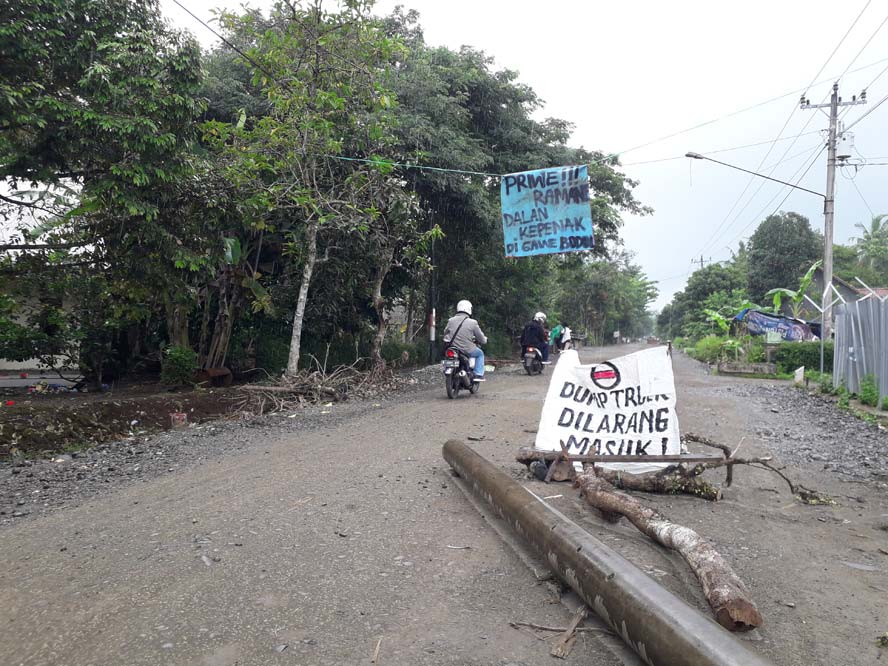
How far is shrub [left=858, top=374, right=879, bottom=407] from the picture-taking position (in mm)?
11484

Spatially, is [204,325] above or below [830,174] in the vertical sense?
below

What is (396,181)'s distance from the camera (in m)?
13.8

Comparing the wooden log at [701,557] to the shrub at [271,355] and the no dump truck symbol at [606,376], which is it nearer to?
the no dump truck symbol at [606,376]

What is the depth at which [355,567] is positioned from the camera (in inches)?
140

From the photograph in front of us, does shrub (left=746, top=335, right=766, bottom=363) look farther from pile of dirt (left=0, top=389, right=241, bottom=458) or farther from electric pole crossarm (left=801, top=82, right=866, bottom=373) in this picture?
pile of dirt (left=0, top=389, right=241, bottom=458)

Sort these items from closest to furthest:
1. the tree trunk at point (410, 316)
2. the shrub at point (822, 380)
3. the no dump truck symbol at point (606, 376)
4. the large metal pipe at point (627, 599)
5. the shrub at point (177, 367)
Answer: the large metal pipe at point (627, 599), the no dump truck symbol at point (606, 376), the shrub at point (177, 367), the shrub at point (822, 380), the tree trunk at point (410, 316)

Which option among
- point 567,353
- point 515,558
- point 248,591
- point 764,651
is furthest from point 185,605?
point 567,353

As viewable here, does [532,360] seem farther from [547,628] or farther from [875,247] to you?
[875,247]

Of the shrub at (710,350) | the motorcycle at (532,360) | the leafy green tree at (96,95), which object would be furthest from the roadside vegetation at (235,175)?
the shrub at (710,350)

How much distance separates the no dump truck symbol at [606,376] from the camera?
5535 mm

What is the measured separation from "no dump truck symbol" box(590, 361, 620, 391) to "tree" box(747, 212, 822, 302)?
142 feet

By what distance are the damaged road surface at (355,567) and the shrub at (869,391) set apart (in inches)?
244

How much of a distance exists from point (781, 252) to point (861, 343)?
3639 centimetres

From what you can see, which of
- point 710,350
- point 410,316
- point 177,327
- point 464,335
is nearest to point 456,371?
point 464,335
